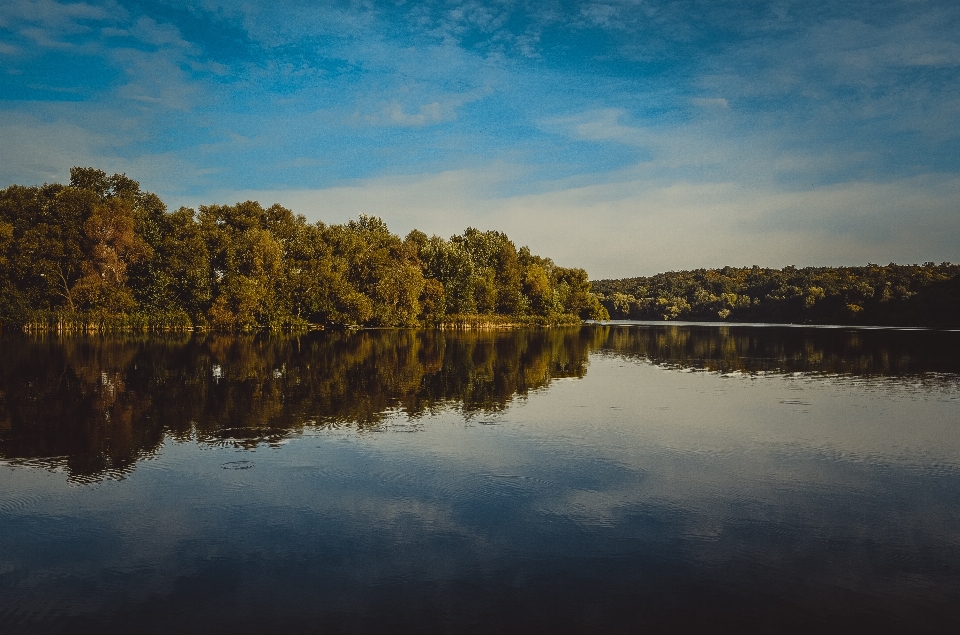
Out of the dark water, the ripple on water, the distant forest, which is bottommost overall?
the dark water

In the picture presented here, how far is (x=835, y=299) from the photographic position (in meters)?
148

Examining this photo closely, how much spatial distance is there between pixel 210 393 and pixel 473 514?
1667 cm

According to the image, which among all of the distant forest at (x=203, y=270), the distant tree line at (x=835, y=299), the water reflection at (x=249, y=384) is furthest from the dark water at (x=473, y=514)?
the distant tree line at (x=835, y=299)

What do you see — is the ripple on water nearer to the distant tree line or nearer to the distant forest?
the distant forest

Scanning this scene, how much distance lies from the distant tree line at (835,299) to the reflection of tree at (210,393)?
11841cm

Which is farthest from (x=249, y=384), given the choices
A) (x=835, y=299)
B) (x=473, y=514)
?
Answer: (x=835, y=299)

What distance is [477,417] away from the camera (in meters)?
19.4

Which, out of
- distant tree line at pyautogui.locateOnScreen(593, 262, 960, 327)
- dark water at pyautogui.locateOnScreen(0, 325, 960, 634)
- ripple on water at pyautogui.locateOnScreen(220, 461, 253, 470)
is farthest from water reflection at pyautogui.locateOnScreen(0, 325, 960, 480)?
distant tree line at pyautogui.locateOnScreen(593, 262, 960, 327)

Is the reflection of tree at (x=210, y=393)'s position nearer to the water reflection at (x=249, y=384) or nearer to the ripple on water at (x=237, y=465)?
the water reflection at (x=249, y=384)

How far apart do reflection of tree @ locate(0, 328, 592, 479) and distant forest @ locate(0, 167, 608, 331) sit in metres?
32.0

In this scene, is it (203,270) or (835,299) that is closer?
(203,270)

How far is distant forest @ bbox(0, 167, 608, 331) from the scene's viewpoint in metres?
70.6

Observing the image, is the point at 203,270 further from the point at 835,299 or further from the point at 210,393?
the point at 835,299

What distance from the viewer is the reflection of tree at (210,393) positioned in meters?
15.8
